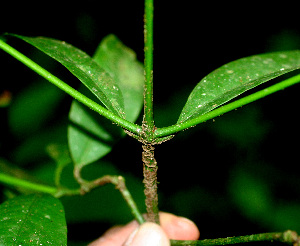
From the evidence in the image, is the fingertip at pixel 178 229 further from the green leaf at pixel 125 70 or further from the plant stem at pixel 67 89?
the plant stem at pixel 67 89

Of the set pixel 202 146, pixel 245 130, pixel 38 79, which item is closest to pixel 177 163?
pixel 202 146

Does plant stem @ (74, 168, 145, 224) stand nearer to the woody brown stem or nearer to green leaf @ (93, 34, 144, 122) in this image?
the woody brown stem

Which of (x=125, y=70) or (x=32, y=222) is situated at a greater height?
(x=125, y=70)

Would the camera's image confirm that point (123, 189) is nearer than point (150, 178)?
No

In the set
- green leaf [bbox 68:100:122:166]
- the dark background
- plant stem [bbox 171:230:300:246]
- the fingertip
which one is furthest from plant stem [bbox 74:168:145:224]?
the dark background

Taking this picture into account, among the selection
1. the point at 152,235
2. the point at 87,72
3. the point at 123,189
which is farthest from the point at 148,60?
the point at 152,235

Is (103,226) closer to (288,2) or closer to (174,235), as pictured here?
(174,235)

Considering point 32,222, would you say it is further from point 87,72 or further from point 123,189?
point 87,72
